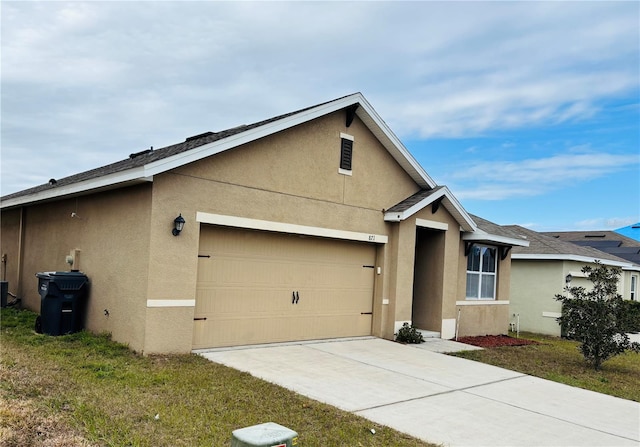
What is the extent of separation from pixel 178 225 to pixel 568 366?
28.4ft

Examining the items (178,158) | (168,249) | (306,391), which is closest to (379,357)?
(306,391)

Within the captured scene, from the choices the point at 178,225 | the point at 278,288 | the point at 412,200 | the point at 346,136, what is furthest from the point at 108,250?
the point at 412,200

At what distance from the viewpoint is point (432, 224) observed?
44.3ft

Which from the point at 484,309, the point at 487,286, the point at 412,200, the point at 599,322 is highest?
the point at 412,200

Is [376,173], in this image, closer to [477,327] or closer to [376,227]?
[376,227]

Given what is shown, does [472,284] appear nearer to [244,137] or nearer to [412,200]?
[412,200]

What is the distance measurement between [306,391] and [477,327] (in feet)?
30.8

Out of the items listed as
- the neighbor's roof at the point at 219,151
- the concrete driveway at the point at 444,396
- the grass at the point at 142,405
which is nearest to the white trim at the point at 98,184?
the neighbor's roof at the point at 219,151

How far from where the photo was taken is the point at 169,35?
12.0 meters

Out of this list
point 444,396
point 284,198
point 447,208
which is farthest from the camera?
point 447,208

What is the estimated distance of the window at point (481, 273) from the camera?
1542 cm

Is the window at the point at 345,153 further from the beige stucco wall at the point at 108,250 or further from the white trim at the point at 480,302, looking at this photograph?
the white trim at the point at 480,302

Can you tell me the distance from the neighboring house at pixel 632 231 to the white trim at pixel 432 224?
30.5m

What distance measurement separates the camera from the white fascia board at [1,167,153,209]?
855 centimetres
